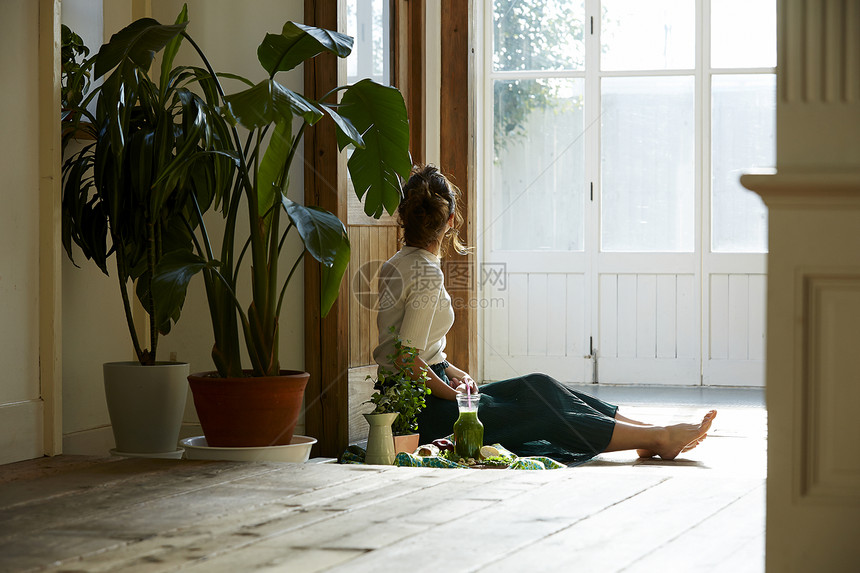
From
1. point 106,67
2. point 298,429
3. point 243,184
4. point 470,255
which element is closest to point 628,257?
point 470,255

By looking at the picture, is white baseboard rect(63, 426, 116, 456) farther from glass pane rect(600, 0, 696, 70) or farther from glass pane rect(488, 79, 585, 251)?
glass pane rect(600, 0, 696, 70)

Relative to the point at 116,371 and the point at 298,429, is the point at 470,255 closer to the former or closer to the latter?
the point at 298,429

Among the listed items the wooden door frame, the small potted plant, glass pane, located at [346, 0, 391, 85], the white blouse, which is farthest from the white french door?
the small potted plant

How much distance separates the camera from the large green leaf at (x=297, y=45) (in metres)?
2.64

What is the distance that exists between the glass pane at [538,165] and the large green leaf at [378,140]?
2.71 metres

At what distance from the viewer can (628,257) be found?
568 centimetres

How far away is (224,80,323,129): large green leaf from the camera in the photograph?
2.41 metres

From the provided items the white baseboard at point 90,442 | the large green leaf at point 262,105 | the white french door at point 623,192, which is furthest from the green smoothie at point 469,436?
the white french door at point 623,192

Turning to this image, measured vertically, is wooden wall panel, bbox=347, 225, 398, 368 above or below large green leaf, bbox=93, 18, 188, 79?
below

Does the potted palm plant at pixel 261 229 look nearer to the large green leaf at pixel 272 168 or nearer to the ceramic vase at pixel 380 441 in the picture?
the large green leaf at pixel 272 168

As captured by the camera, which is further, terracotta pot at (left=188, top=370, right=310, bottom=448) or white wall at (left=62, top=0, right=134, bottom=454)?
white wall at (left=62, top=0, right=134, bottom=454)

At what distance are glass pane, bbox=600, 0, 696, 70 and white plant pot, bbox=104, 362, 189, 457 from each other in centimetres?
377

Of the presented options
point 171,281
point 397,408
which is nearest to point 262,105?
point 171,281

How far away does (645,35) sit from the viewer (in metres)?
5.72
